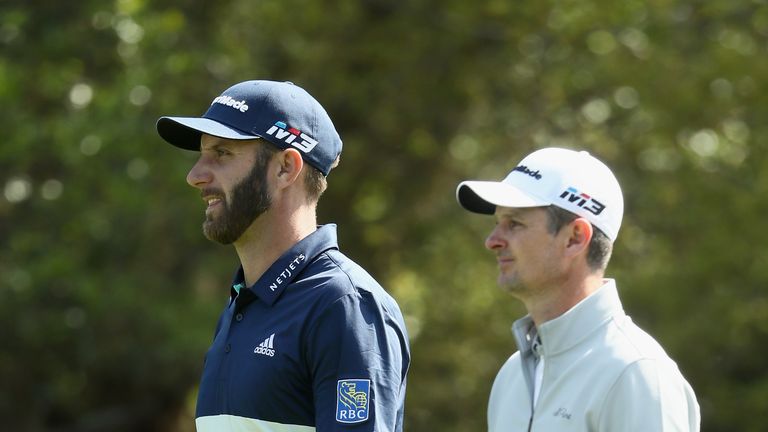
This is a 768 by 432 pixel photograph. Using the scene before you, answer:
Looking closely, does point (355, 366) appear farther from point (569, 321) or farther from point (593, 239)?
point (593, 239)

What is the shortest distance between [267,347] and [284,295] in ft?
0.67

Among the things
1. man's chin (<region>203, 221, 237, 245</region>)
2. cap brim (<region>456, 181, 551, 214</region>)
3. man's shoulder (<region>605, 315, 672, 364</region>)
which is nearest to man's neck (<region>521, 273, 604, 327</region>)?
man's shoulder (<region>605, 315, 672, 364</region>)

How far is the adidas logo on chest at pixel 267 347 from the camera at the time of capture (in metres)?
3.61

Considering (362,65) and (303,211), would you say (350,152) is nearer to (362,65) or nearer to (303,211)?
(362,65)

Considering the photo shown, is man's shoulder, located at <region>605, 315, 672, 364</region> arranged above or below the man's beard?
below

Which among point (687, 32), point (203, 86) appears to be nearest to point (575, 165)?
point (203, 86)

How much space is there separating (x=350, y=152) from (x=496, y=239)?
11.7 m

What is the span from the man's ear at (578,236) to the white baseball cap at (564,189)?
0.03 metres

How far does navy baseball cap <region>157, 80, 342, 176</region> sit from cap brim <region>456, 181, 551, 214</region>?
52cm

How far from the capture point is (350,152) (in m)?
15.9

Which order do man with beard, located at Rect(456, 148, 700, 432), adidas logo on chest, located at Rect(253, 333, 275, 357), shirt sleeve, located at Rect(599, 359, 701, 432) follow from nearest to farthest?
1. adidas logo on chest, located at Rect(253, 333, 275, 357)
2. shirt sleeve, located at Rect(599, 359, 701, 432)
3. man with beard, located at Rect(456, 148, 700, 432)

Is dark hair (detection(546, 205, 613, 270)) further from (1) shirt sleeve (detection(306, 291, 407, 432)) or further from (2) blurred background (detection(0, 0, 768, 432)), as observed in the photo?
(2) blurred background (detection(0, 0, 768, 432))

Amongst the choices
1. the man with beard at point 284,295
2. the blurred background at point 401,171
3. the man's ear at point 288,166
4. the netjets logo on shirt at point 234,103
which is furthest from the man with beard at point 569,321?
the blurred background at point 401,171

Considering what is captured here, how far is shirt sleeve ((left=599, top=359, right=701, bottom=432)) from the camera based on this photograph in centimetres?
371
